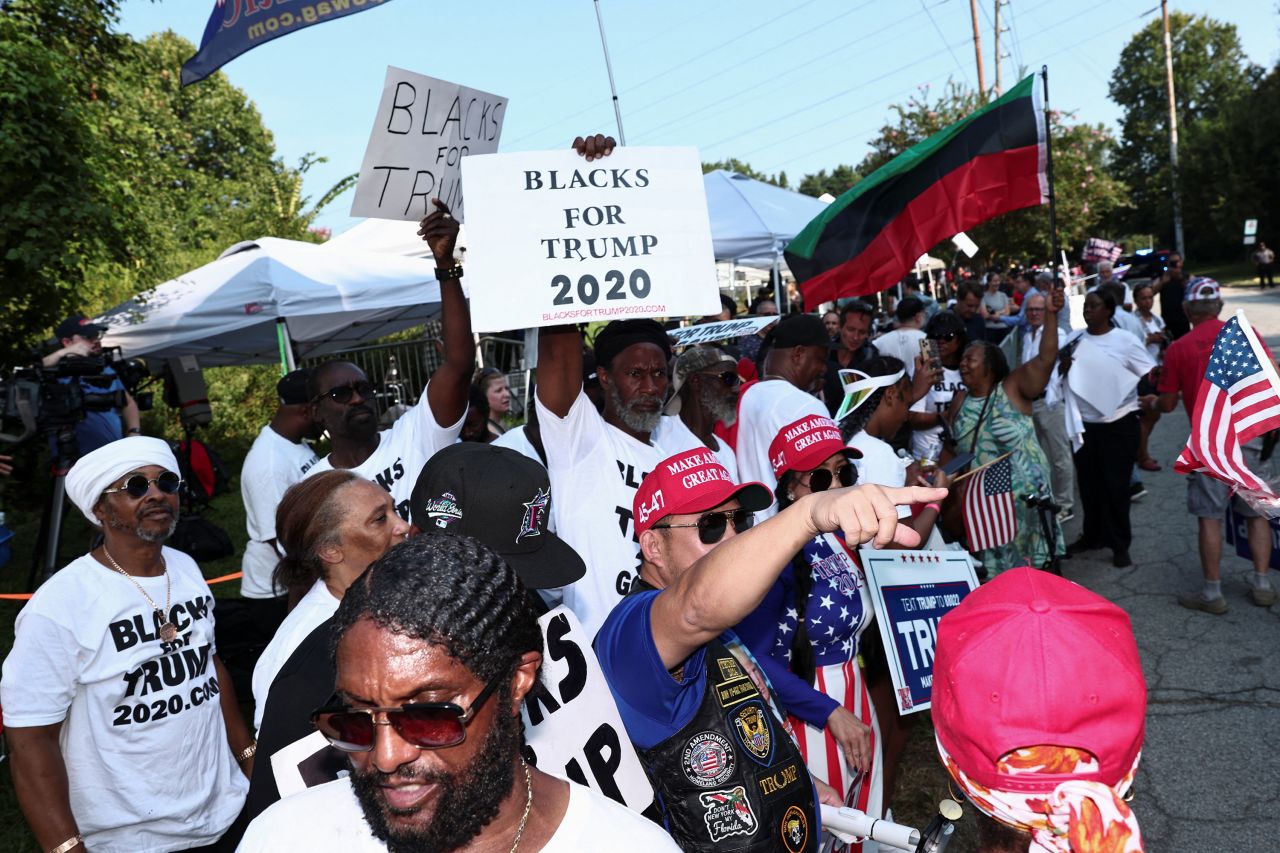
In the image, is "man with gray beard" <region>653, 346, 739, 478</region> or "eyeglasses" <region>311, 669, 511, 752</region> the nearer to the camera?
"eyeglasses" <region>311, 669, 511, 752</region>

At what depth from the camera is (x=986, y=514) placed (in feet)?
19.1

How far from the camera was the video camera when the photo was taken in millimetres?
6469

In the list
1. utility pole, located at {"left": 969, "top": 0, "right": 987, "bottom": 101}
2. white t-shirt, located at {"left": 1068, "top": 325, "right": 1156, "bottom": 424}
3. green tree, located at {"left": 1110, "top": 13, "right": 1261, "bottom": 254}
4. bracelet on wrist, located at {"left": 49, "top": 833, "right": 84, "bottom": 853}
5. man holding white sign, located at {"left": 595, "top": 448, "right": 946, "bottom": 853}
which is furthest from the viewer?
green tree, located at {"left": 1110, "top": 13, "right": 1261, "bottom": 254}

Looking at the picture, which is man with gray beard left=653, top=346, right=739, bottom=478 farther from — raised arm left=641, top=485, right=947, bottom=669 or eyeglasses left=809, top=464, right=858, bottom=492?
raised arm left=641, top=485, right=947, bottom=669

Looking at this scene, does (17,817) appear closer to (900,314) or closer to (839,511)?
(839,511)

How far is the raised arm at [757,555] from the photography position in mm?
1674

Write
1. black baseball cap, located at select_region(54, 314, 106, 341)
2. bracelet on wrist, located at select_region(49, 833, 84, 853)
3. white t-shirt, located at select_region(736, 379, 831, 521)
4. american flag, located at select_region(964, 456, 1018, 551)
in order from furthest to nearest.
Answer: black baseball cap, located at select_region(54, 314, 106, 341) < american flag, located at select_region(964, 456, 1018, 551) < white t-shirt, located at select_region(736, 379, 831, 521) < bracelet on wrist, located at select_region(49, 833, 84, 853)

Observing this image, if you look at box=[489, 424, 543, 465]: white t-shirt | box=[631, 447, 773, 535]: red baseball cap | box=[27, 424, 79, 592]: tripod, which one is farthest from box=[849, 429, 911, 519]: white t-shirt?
box=[27, 424, 79, 592]: tripod

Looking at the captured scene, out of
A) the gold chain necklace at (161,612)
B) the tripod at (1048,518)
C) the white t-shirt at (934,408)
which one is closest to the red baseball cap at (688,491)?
the gold chain necklace at (161,612)

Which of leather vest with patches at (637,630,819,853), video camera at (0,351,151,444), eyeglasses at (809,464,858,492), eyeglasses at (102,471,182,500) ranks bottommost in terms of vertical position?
leather vest with patches at (637,630,819,853)

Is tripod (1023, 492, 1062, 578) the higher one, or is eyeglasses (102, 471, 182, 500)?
eyeglasses (102, 471, 182, 500)

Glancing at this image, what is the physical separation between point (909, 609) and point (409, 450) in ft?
7.06

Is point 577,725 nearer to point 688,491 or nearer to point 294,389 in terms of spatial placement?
point 688,491

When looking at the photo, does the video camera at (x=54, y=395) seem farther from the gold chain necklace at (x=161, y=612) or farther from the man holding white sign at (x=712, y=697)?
the man holding white sign at (x=712, y=697)
